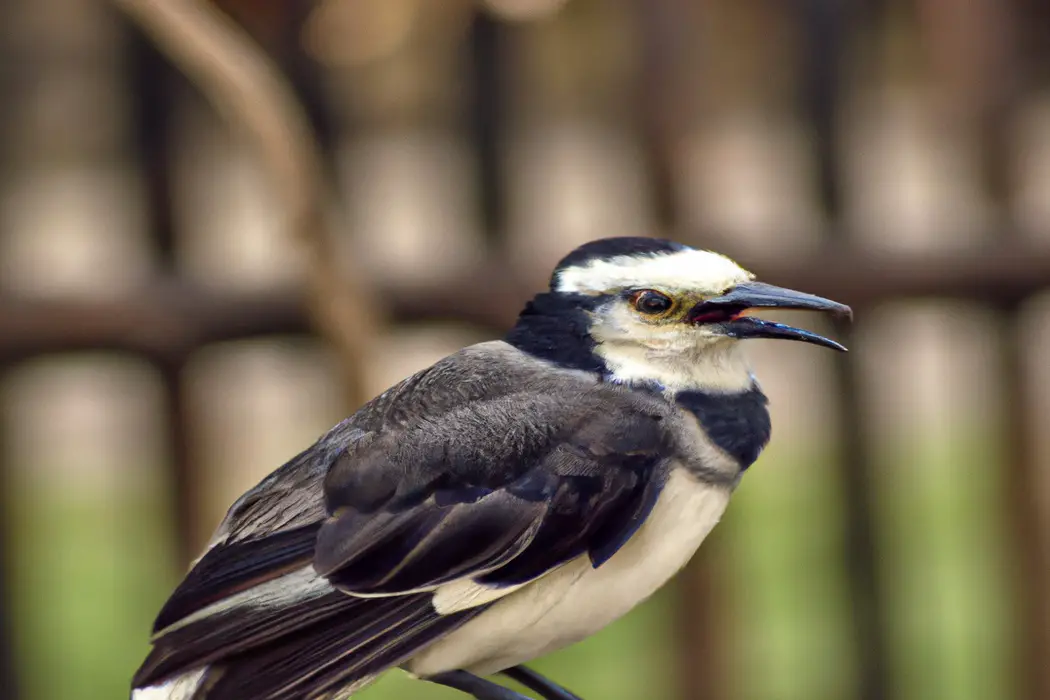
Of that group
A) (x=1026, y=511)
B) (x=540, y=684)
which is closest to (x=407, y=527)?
(x=540, y=684)

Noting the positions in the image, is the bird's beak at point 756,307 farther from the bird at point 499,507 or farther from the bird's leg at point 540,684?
the bird's leg at point 540,684

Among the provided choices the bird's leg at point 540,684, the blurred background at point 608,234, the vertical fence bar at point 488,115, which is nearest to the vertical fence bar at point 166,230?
the blurred background at point 608,234

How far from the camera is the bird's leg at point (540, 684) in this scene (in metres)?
1.56

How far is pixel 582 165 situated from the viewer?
746 cm

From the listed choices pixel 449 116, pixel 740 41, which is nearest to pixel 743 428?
pixel 449 116

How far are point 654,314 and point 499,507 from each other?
0.25 m

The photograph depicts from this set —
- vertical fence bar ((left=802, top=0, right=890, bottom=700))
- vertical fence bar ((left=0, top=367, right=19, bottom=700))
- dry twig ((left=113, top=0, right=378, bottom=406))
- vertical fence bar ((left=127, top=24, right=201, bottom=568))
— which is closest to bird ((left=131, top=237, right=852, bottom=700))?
dry twig ((left=113, top=0, right=378, bottom=406))

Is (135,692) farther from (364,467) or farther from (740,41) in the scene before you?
(740,41)

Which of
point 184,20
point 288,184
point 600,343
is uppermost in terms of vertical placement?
point 184,20

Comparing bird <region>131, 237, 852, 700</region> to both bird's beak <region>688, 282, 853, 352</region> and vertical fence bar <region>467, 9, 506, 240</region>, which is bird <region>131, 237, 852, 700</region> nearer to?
bird's beak <region>688, 282, 853, 352</region>

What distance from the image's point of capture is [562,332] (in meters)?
Answer: 1.53

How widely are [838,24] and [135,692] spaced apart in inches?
98.8

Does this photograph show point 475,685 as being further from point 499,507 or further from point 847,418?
point 847,418

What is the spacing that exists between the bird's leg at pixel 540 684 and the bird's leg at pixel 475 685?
0.12m
